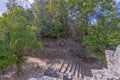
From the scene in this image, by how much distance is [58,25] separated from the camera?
17.2 meters

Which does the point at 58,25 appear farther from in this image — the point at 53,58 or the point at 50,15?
the point at 53,58

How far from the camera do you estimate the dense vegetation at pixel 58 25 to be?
10.9 metres

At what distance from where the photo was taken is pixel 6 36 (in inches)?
435

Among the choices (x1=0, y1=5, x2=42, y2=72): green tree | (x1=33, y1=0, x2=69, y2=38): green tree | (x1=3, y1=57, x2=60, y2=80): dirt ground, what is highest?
(x1=33, y1=0, x2=69, y2=38): green tree

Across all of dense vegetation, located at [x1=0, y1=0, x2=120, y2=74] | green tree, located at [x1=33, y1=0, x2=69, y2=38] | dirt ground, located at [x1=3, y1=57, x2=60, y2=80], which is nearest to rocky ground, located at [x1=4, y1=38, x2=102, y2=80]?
dirt ground, located at [x1=3, y1=57, x2=60, y2=80]

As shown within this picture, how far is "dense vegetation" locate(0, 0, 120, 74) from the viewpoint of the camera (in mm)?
10945

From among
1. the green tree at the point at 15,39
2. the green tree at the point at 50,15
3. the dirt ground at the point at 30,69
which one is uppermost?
the green tree at the point at 50,15

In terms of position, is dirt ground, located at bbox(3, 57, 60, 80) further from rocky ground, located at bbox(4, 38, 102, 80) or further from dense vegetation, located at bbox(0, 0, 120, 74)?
dense vegetation, located at bbox(0, 0, 120, 74)

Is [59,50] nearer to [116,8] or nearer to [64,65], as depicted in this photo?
[64,65]

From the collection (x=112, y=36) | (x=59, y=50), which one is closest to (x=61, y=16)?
(x=59, y=50)

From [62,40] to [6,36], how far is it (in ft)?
24.4

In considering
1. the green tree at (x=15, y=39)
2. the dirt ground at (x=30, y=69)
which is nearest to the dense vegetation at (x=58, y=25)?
the green tree at (x=15, y=39)

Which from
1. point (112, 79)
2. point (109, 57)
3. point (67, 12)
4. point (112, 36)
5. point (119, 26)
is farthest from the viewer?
point (67, 12)

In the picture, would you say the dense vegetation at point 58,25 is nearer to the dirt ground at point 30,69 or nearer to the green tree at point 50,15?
the green tree at point 50,15
